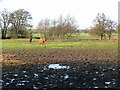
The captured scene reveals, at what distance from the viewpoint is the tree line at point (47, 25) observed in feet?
192

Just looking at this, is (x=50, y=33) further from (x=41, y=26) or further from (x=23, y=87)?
(x=23, y=87)

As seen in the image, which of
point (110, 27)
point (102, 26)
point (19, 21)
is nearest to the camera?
point (102, 26)

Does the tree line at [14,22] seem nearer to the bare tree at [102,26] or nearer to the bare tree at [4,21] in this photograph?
the bare tree at [4,21]

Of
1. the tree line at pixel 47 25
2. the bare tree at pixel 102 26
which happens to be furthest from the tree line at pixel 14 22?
the bare tree at pixel 102 26

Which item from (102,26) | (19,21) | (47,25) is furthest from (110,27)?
(19,21)

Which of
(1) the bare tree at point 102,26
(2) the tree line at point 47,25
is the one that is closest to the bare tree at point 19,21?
(2) the tree line at point 47,25

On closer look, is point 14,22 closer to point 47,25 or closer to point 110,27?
point 47,25

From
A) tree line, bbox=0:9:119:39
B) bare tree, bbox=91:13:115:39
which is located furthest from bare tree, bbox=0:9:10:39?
bare tree, bbox=91:13:115:39

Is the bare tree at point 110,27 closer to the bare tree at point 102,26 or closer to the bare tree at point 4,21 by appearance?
the bare tree at point 102,26

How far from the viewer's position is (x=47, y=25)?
217ft

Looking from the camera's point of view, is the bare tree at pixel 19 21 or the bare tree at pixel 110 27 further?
the bare tree at pixel 19 21

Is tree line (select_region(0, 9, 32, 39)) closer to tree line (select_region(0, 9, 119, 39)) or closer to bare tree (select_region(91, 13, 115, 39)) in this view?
tree line (select_region(0, 9, 119, 39))

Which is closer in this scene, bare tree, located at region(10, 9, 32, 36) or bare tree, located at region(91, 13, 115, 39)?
bare tree, located at region(91, 13, 115, 39)

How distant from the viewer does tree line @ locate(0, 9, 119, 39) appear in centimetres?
5838
